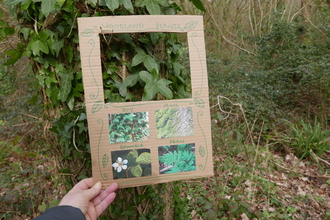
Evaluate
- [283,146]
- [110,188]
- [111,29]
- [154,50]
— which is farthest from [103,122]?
[283,146]

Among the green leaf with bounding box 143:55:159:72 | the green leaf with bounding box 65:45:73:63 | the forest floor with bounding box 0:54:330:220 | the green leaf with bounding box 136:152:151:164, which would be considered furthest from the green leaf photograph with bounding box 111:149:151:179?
the forest floor with bounding box 0:54:330:220

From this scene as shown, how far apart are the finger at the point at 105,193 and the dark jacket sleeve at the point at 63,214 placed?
0.11 meters

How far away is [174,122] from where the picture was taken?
949 mm

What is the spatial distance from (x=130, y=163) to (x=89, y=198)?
0.70 ft

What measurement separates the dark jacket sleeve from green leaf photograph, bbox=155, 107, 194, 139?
42 cm

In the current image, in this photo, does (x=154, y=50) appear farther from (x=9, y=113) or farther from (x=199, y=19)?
(x=9, y=113)

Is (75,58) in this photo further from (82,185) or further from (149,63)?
(82,185)

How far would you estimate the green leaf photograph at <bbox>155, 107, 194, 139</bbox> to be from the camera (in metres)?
0.94

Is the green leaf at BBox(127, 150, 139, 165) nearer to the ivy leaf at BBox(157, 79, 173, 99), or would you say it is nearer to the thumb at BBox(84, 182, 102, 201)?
the thumb at BBox(84, 182, 102, 201)

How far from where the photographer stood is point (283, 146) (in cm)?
323

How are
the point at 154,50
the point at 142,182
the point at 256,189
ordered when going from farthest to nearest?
the point at 256,189 → the point at 154,50 → the point at 142,182

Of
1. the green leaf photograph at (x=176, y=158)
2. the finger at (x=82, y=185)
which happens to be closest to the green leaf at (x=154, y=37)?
the green leaf photograph at (x=176, y=158)

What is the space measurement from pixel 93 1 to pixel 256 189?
7.52 feet

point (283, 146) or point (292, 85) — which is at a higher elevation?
point (292, 85)
